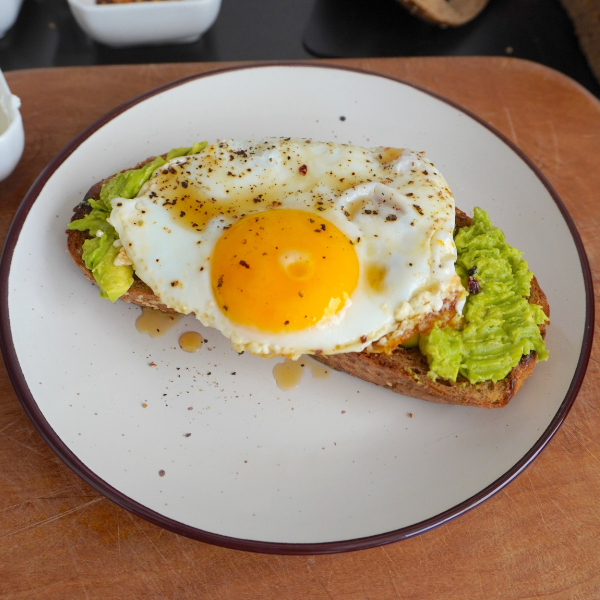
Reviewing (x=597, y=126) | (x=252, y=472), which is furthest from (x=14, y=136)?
(x=597, y=126)

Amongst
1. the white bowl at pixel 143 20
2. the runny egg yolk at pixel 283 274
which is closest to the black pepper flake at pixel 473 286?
the runny egg yolk at pixel 283 274

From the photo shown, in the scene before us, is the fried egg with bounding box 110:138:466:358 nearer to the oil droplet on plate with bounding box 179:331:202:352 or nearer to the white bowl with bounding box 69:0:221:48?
the oil droplet on plate with bounding box 179:331:202:352

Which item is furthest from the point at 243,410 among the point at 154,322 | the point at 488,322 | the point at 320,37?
the point at 320,37

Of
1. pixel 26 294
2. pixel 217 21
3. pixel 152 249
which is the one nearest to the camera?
pixel 152 249

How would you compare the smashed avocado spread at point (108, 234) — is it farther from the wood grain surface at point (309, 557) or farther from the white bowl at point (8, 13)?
the white bowl at point (8, 13)

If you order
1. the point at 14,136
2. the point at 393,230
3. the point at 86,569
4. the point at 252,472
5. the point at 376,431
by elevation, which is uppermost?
the point at 393,230

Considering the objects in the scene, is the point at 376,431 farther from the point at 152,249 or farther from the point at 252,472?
the point at 152,249

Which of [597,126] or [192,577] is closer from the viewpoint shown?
[192,577]
